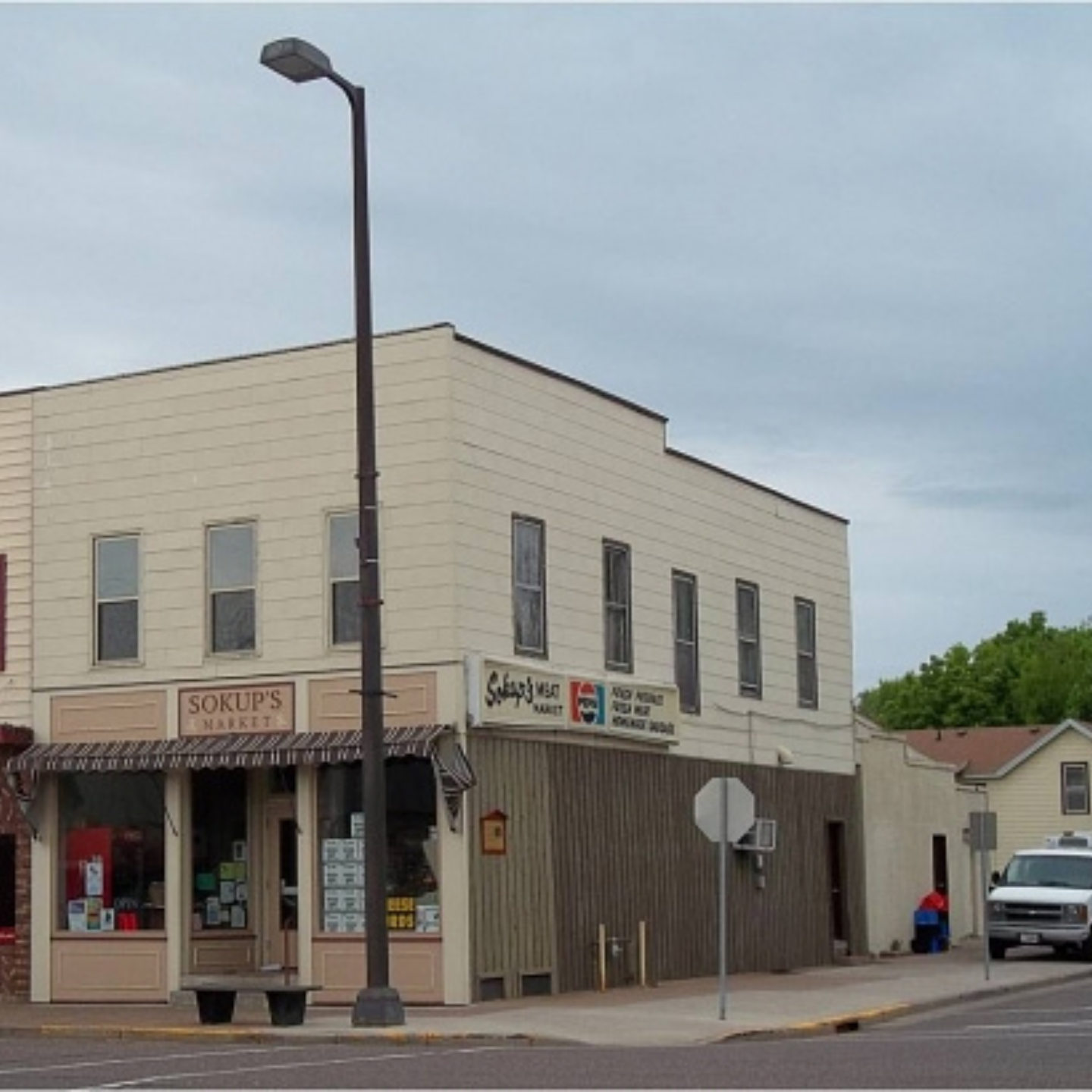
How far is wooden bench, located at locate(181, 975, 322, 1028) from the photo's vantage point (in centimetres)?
2236

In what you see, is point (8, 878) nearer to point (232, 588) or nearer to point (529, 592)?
point (232, 588)

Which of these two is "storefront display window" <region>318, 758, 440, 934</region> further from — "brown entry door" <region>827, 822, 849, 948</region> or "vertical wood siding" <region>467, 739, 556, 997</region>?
"brown entry door" <region>827, 822, 849, 948</region>

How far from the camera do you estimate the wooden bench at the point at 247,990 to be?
22.4m

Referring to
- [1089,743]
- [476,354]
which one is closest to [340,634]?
[476,354]

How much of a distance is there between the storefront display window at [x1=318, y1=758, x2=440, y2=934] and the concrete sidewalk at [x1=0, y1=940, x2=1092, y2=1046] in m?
1.23

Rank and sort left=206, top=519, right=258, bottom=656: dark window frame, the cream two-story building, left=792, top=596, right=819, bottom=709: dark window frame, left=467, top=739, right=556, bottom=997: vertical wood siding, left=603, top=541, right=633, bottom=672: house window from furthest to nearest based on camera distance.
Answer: left=792, top=596, right=819, bottom=709: dark window frame
left=603, top=541, right=633, bottom=672: house window
left=206, top=519, right=258, bottom=656: dark window frame
the cream two-story building
left=467, top=739, right=556, bottom=997: vertical wood siding

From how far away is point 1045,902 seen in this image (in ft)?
127

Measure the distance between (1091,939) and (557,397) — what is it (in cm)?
1579

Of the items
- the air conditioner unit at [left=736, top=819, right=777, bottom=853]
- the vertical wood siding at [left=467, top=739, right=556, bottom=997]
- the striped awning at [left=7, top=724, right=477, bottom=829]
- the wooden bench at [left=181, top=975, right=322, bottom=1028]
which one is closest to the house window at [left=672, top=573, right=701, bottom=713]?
the air conditioner unit at [left=736, top=819, right=777, bottom=853]

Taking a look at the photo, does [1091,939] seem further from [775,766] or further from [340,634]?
[340,634]

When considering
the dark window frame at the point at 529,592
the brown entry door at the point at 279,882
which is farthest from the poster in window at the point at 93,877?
the dark window frame at the point at 529,592

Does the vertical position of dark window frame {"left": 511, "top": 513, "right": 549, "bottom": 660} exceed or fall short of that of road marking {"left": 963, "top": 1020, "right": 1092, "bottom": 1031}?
it exceeds it

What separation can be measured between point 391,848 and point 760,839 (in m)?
8.69

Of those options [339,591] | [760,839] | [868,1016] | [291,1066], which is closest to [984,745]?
[760,839]
